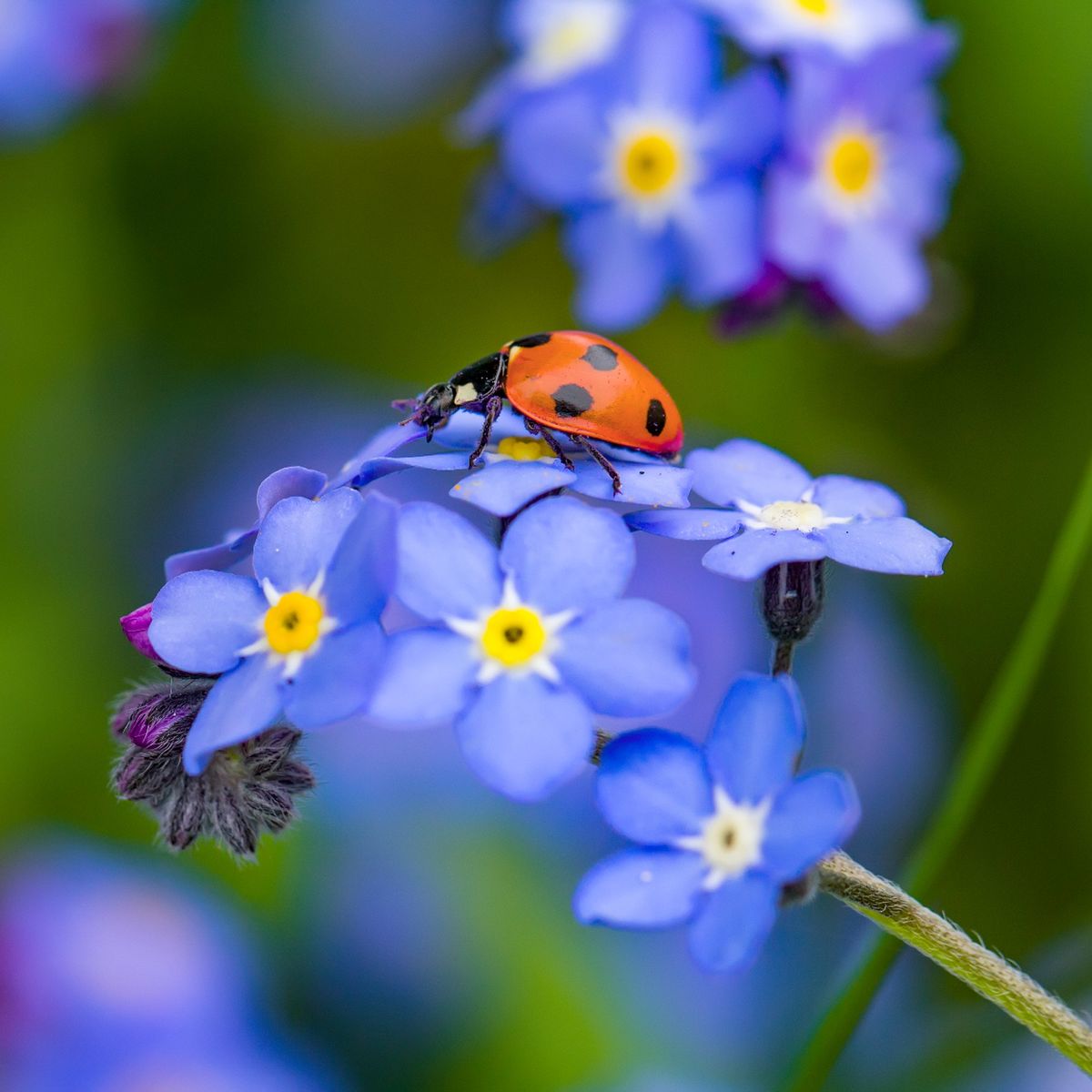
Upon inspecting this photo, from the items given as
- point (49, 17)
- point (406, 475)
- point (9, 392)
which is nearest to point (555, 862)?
point (406, 475)

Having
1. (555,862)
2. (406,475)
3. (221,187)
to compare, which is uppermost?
(221,187)

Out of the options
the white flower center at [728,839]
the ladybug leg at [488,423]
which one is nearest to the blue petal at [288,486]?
the ladybug leg at [488,423]

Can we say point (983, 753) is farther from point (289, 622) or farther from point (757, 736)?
point (289, 622)

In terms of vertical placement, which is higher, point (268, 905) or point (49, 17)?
point (49, 17)

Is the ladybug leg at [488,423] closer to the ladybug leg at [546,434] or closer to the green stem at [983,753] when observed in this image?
the ladybug leg at [546,434]

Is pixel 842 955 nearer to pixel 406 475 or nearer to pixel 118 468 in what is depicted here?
pixel 406 475

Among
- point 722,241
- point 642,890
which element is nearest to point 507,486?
point 642,890
